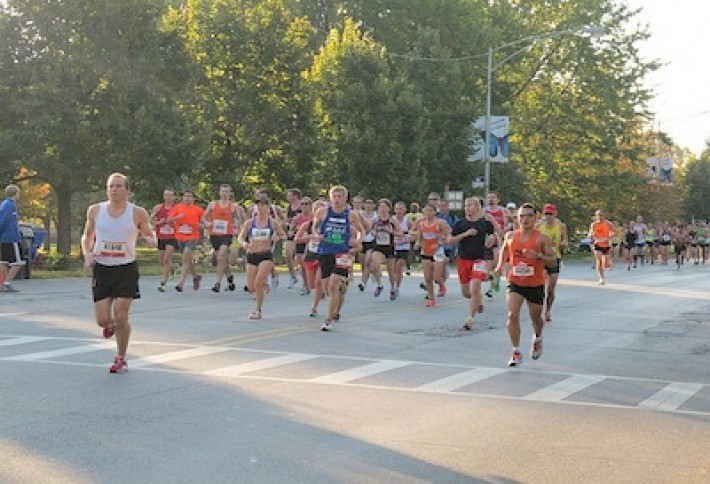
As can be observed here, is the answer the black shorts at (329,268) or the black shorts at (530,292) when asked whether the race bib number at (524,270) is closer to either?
the black shorts at (530,292)

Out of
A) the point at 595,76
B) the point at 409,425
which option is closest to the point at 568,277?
the point at 409,425

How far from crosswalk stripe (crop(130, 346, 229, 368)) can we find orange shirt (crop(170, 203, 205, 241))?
8597 millimetres

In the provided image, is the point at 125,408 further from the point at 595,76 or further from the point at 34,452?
the point at 595,76

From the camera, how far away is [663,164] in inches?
2795

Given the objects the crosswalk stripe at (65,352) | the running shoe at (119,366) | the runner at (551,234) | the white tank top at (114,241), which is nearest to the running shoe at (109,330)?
the running shoe at (119,366)

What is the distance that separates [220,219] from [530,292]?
10.2 metres

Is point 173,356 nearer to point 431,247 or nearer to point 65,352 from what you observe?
point 65,352

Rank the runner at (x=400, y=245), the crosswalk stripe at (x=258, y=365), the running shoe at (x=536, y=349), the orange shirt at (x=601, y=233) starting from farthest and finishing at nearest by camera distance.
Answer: the orange shirt at (x=601, y=233) < the runner at (x=400, y=245) < the running shoe at (x=536, y=349) < the crosswalk stripe at (x=258, y=365)

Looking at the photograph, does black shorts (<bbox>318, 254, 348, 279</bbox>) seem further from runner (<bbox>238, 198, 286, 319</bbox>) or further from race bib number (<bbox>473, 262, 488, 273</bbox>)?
Answer: race bib number (<bbox>473, 262, 488, 273</bbox>)

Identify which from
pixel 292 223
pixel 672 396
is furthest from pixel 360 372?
pixel 292 223

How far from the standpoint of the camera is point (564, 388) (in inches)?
397

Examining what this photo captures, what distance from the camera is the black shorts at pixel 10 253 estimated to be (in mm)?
20188

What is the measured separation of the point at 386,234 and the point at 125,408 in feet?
44.5

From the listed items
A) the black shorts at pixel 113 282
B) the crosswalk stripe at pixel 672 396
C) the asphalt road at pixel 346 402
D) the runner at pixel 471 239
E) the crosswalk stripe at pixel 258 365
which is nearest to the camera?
the asphalt road at pixel 346 402
